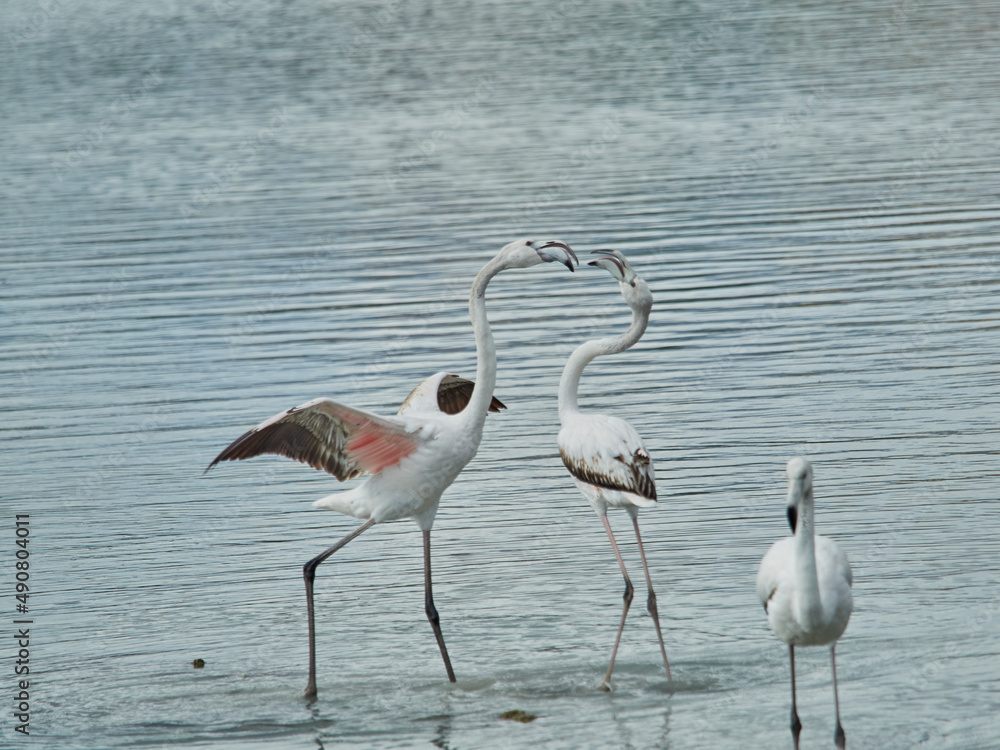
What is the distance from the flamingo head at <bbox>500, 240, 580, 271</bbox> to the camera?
21.7ft

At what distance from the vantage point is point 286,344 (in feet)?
44.0

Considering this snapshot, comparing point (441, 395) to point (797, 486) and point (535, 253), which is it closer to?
point (535, 253)

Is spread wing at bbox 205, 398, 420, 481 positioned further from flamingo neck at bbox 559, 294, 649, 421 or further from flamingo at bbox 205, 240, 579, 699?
flamingo neck at bbox 559, 294, 649, 421

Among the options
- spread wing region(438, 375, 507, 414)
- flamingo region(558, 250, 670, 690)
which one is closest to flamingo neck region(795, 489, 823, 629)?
flamingo region(558, 250, 670, 690)

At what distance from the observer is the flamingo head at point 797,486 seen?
17.5 ft

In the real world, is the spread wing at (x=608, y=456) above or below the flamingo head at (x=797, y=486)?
below

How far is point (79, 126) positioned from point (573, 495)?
64.3 feet

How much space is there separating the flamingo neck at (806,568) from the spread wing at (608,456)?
133cm

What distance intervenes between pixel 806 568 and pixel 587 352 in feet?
7.47

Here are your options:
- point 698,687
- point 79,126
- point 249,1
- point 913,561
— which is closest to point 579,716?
point 698,687

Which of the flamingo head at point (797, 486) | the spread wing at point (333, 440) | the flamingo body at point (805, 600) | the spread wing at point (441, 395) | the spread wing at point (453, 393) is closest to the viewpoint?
the flamingo head at point (797, 486)

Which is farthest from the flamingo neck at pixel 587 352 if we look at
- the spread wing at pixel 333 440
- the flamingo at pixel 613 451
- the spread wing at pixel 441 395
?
the spread wing at pixel 333 440

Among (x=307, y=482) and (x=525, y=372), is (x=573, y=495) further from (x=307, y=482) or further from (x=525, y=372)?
(x=525, y=372)

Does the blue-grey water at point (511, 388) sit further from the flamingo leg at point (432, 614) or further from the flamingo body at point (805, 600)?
the flamingo body at point (805, 600)
